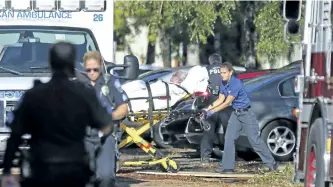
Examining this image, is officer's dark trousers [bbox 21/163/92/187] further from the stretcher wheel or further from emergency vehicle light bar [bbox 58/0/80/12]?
emergency vehicle light bar [bbox 58/0/80/12]

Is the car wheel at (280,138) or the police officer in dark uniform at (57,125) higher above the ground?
the police officer in dark uniform at (57,125)

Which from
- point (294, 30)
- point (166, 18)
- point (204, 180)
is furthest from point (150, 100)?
point (166, 18)

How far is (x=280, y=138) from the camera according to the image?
16516 mm

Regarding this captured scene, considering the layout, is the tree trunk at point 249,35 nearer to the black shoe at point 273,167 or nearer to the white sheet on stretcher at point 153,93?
the black shoe at point 273,167

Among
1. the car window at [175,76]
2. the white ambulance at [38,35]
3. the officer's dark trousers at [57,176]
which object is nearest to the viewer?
the officer's dark trousers at [57,176]

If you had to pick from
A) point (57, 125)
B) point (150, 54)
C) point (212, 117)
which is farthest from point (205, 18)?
point (57, 125)

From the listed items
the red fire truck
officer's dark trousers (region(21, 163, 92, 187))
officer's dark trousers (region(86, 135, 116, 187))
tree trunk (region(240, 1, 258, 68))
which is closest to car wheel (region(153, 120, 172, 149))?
the red fire truck

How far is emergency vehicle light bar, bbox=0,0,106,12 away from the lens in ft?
52.9

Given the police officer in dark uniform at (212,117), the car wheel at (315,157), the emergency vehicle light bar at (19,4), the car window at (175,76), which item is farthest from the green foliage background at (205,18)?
the car wheel at (315,157)

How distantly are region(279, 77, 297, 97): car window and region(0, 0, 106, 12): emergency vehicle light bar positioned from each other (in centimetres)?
300

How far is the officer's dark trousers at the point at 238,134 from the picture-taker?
14977mm

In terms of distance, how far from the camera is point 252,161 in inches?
675

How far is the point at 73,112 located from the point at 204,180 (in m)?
7.36

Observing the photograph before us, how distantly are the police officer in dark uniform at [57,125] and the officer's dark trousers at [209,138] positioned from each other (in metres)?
8.91
